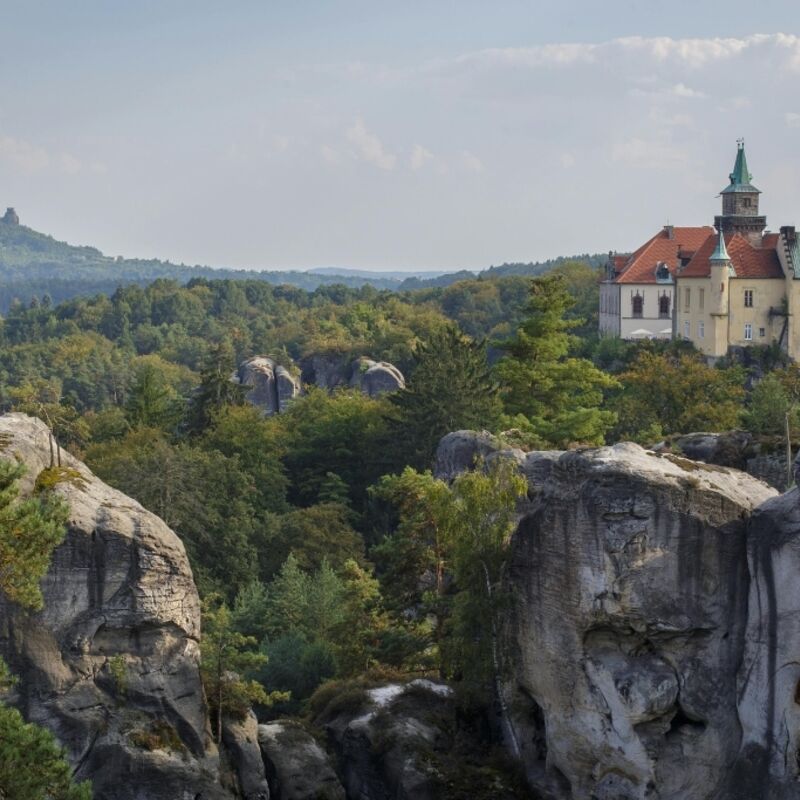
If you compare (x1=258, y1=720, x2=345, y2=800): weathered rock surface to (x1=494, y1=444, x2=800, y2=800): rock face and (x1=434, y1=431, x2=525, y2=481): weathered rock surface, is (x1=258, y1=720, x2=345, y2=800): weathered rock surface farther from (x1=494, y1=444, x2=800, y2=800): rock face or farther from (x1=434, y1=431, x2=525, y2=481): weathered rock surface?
(x1=434, y1=431, x2=525, y2=481): weathered rock surface

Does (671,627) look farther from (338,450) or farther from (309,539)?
(338,450)

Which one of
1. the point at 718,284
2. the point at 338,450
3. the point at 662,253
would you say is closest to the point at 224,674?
the point at 338,450

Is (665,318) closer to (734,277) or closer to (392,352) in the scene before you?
(734,277)

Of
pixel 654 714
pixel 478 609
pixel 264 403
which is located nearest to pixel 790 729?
pixel 654 714

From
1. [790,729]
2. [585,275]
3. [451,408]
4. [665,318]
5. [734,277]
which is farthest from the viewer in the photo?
[585,275]

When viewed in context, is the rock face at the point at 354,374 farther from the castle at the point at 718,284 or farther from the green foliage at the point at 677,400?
the green foliage at the point at 677,400

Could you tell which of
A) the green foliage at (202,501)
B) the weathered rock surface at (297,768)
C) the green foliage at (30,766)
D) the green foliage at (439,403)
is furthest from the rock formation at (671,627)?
the green foliage at (439,403)

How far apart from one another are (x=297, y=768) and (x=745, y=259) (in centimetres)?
4292

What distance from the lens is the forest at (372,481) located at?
2880 centimetres

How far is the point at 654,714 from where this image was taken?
25250 millimetres

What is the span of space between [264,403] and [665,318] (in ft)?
93.0

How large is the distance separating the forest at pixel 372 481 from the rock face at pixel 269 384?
223 inches

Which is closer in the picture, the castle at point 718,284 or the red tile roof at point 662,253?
the castle at point 718,284

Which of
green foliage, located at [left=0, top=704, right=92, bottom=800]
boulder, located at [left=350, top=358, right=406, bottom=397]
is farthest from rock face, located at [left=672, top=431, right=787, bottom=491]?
boulder, located at [left=350, top=358, right=406, bottom=397]
